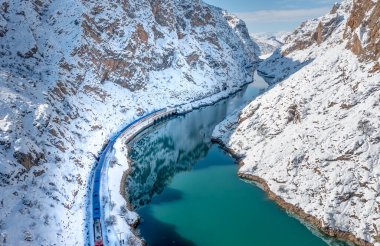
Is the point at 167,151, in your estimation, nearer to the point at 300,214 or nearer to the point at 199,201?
the point at 199,201

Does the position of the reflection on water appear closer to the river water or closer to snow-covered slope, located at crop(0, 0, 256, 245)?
the river water

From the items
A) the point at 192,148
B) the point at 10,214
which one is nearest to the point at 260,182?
the point at 192,148

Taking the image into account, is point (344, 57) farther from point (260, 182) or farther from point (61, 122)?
point (61, 122)

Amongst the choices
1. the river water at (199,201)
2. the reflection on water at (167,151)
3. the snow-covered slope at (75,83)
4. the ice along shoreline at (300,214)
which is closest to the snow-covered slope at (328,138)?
the ice along shoreline at (300,214)

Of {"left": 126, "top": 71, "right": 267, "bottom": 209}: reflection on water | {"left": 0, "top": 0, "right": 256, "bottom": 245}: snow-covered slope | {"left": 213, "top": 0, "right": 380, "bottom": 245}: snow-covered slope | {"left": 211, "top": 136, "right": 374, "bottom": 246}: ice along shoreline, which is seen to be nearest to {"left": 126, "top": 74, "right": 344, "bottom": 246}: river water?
{"left": 126, "top": 71, "right": 267, "bottom": 209}: reflection on water

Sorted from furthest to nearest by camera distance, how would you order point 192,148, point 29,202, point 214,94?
point 214,94 → point 192,148 → point 29,202

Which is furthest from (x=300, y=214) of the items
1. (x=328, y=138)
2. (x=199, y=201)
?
(x=199, y=201)

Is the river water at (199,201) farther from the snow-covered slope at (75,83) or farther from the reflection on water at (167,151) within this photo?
the snow-covered slope at (75,83)

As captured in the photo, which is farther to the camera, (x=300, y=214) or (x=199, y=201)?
(x=199, y=201)
